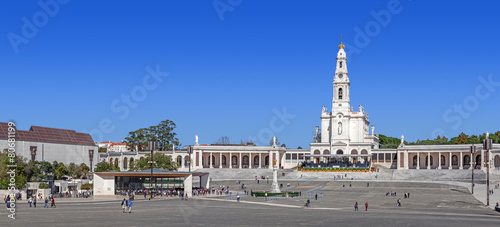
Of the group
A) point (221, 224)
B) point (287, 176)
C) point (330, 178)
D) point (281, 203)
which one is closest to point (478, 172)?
point (330, 178)

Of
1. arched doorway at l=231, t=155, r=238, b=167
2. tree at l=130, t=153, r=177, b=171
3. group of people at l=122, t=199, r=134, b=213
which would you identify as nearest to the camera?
group of people at l=122, t=199, r=134, b=213

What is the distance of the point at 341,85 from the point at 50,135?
60778 mm

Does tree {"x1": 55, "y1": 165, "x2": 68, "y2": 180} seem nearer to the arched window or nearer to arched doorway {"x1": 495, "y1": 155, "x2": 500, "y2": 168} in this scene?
the arched window

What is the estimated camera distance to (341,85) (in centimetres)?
12731

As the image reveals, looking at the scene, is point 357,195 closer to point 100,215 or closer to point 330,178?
point 330,178

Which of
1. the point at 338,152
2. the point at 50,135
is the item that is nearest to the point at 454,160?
the point at 338,152

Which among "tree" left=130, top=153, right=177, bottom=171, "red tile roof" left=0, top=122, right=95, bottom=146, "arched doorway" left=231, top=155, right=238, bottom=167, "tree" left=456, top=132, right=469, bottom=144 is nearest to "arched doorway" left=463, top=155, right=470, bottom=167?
"tree" left=456, top=132, right=469, bottom=144

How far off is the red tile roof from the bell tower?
172 ft

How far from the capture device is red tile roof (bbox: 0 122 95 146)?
107m

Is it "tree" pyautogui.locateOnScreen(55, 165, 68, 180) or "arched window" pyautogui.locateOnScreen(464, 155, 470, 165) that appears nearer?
"tree" pyautogui.locateOnScreen(55, 165, 68, 180)

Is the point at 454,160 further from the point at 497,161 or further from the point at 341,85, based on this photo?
the point at 341,85

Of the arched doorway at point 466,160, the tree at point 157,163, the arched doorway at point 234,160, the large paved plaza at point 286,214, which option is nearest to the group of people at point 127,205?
the large paved plaza at point 286,214

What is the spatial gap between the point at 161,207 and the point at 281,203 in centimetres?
1397

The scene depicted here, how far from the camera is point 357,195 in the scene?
72938mm
